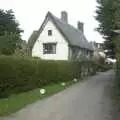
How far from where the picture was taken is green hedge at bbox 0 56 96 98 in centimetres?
2203

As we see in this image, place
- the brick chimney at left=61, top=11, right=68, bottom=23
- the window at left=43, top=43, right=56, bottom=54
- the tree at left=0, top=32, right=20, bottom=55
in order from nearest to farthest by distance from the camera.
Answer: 1. the tree at left=0, top=32, right=20, bottom=55
2. the window at left=43, top=43, right=56, bottom=54
3. the brick chimney at left=61, top=11, right=68, bottom=23

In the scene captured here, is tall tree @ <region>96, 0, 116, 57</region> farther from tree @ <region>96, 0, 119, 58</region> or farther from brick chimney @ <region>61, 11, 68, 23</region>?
brick chimney @ <region>61, 11, 68, 23</region>

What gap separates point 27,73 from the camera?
1029 inches

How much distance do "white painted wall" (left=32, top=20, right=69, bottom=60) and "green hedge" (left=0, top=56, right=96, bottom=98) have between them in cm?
1664

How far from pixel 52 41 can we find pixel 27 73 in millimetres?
32030

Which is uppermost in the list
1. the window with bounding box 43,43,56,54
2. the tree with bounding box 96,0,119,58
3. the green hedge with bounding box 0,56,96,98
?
the tree with bounding box 96,0,119,58

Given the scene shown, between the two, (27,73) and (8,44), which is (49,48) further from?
(27,73)

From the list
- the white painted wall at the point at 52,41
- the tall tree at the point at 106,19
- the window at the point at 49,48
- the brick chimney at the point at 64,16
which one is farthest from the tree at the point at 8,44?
the brick chimney at the point at 64,16

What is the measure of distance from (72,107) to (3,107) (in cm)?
313

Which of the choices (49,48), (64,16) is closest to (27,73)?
(49,48)

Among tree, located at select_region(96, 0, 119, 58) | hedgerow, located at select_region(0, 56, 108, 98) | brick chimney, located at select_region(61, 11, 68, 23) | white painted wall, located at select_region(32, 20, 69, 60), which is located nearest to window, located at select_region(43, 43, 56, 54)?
white painted wall, located at select_region(32, 20, 69, 60)

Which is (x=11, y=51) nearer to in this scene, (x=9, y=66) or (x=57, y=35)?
(x=9, y=66)

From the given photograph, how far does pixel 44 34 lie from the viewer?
5788 centimetres

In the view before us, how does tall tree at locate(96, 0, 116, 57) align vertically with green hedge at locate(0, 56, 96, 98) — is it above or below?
above
